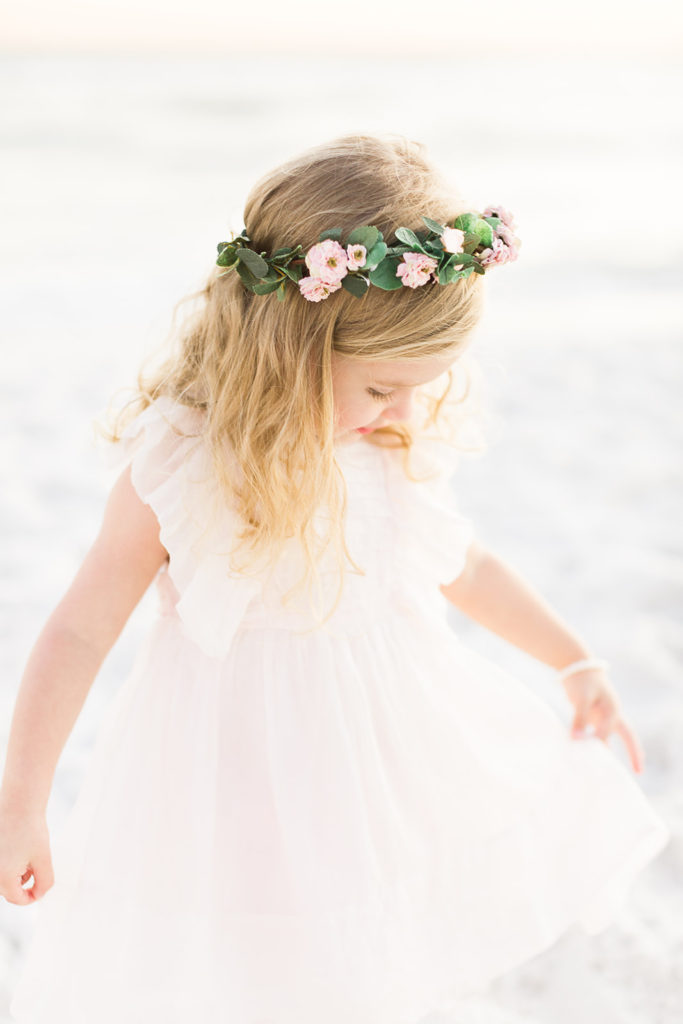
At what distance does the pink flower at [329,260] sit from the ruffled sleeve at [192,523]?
23 centimetres

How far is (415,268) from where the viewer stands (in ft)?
2.79

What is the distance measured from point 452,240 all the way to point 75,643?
0.54 m

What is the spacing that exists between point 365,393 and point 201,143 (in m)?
5.79

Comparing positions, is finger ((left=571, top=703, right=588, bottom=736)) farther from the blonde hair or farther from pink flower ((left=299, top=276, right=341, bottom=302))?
pink flower ((left=299, top=276, right=341, bottom=302))

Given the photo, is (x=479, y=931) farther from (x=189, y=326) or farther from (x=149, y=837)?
(x=189, y=326)

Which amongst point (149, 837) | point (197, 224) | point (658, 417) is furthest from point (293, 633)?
point (197, 224)

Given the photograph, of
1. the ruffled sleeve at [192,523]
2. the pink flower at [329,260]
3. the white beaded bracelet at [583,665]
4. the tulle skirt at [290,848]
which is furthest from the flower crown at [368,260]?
the white beaded bracelet at [583,665]

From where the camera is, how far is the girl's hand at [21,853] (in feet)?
3.14

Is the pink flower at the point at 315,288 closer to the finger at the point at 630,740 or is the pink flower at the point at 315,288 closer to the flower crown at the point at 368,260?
the flower crown at the point at 368,260

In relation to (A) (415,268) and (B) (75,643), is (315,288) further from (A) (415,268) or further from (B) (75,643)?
(B) (75,643)

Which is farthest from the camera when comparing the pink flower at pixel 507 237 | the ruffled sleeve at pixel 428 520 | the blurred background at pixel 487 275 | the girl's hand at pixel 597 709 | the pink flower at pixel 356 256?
the blurred background at pixel 487 275

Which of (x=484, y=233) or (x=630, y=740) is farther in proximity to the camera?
(x=630, y=740)

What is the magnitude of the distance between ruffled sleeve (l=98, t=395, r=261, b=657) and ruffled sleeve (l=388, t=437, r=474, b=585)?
191mm

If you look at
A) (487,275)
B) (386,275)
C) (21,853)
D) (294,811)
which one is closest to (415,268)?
(386,275)
